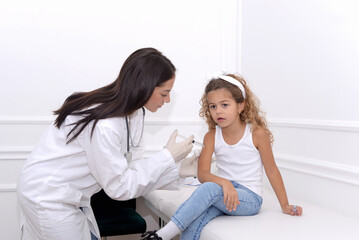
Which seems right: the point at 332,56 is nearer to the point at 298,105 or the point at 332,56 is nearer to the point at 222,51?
the point at 298,105

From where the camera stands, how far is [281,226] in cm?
178

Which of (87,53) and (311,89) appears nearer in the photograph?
(311,89)

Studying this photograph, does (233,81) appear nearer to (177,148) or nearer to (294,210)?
(177,148)

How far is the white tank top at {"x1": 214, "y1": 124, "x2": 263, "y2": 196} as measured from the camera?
208cm

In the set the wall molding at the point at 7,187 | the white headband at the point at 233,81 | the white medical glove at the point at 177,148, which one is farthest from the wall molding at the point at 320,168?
the wall molding at the point at 7,187

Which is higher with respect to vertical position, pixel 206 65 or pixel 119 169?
pixel 206 65

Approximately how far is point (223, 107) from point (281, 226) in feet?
2.09

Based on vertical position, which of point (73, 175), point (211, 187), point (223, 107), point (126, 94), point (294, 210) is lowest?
point (294, 210)

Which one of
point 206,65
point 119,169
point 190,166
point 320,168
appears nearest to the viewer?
point 119,169

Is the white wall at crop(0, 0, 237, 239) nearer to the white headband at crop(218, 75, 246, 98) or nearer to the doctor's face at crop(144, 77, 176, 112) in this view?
the white headband at crop(218, 75, 246, 98)

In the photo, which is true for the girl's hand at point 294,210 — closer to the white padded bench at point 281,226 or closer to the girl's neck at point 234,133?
the white padded bench at point 281,226

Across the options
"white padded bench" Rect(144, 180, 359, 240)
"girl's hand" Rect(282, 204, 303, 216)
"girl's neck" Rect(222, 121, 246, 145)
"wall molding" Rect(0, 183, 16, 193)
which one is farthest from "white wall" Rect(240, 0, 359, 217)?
"wall molding" Rect(0, 183, 16, 193)

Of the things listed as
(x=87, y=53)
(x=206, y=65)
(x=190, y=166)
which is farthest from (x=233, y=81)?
(x=87, y=53)

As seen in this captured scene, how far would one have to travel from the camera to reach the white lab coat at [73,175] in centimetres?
164
